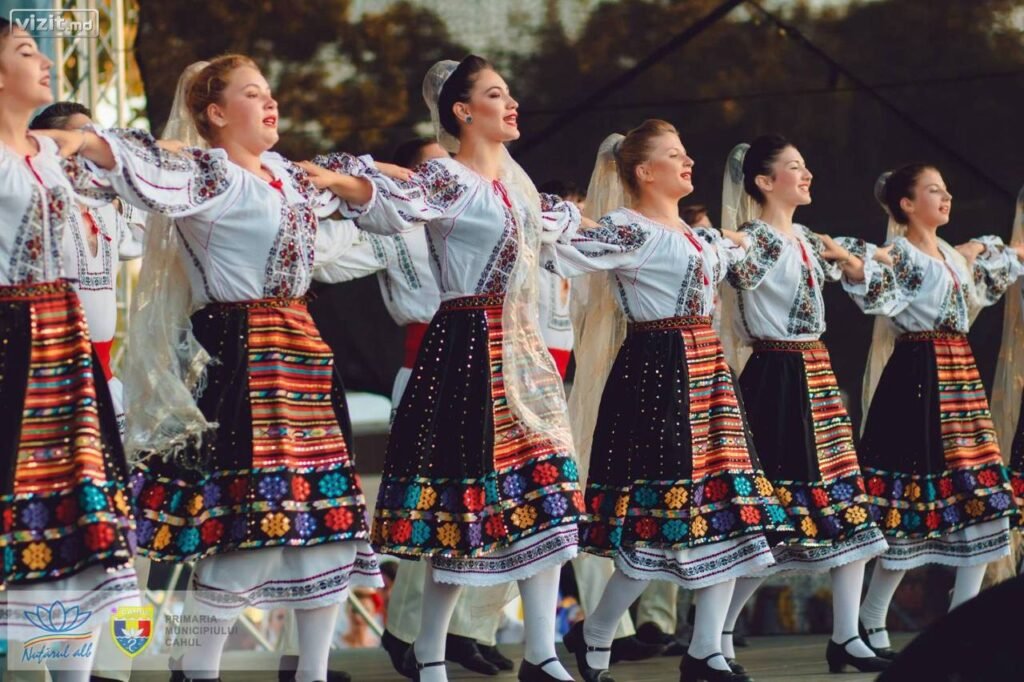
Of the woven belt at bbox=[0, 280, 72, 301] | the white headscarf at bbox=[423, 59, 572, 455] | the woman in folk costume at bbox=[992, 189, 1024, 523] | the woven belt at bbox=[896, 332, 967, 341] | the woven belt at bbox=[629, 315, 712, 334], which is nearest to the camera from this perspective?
the woven belt at bbox=[0, 280, 72, 301]

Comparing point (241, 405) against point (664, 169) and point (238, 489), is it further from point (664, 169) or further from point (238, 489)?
point (664, 169)

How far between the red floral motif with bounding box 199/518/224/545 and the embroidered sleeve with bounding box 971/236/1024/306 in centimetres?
312

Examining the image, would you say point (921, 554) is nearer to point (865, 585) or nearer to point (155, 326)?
point (865, 585)

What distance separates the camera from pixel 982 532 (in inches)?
223

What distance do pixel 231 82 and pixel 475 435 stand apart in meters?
1.07

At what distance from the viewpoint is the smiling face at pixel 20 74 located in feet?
11.8

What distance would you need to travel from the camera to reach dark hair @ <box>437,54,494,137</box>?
459cm

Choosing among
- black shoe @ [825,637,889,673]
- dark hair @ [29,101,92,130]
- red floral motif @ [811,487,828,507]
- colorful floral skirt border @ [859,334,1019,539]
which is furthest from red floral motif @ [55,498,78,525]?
colorful floral skirt border @ [859,334,1019,539]

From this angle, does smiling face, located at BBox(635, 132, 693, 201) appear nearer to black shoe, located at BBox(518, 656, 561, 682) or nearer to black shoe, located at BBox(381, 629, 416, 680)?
black shoe, located at BBox(518, 656, 561, 682)

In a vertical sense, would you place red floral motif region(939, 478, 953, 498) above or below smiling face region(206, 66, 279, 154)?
below

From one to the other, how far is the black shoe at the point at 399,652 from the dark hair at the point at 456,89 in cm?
176

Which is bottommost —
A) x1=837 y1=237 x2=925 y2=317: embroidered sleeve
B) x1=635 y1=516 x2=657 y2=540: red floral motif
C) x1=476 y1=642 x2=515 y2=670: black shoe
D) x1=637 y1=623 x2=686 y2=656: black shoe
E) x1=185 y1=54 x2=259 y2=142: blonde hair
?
x1=637 y1=623 x2=686 y2=656: black shoe

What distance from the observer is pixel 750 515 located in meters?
4.72

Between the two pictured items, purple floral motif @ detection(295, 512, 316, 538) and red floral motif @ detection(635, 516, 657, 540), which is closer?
purple floral motif @ detection(295, 512, 316, 538)
